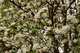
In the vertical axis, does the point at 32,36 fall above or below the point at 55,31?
below

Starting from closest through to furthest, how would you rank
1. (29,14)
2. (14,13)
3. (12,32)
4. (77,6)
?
(12,32) → (77,6) → (29,14) → (14,13)

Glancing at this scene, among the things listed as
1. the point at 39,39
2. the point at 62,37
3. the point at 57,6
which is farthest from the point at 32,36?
the point at 57,6

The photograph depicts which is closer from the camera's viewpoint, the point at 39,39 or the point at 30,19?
the point at 39,39

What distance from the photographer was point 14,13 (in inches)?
172

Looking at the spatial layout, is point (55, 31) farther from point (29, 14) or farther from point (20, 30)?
point (29, 14)

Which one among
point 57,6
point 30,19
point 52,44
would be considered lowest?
point 52,44

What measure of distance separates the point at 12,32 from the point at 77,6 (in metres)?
1.54

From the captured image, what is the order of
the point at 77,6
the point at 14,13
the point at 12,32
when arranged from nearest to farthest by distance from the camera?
1. the point at 12,32
2. the point at 77,6
3. the point at 14,13

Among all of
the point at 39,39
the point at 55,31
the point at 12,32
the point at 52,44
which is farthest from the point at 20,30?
the point at 55,31

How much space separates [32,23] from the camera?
3.98 m

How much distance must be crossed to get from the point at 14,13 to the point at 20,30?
113cm

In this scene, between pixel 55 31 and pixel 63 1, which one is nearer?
pixel 55 31

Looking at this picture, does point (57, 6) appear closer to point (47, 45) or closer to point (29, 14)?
point (29, 14)

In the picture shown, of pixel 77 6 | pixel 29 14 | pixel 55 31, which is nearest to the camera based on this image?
pixel 55 31
